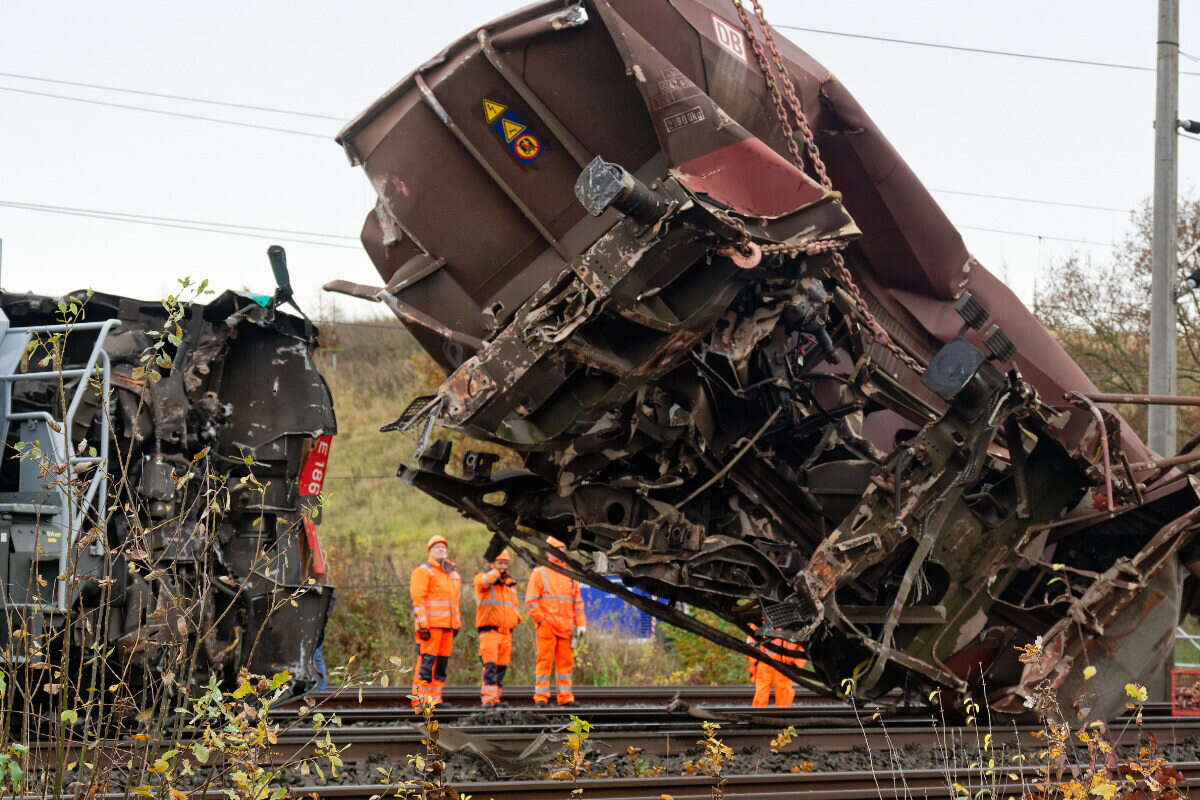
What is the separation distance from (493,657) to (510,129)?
5604 millimetres

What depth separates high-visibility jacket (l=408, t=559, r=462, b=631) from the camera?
10148 millimetres

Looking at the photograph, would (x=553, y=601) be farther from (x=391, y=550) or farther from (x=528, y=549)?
(x=391, y=550)

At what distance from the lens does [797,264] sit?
228 inches

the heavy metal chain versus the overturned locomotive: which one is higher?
the heavy metal chain

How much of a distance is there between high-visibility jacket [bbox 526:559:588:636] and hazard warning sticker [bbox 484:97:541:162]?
17.4 ft

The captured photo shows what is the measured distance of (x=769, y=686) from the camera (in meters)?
9.98

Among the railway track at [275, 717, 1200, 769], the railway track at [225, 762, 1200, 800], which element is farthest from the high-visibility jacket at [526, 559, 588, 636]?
the railway track at [225, 762, 1200, 800]

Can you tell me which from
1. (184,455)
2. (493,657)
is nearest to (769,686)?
(493,657)

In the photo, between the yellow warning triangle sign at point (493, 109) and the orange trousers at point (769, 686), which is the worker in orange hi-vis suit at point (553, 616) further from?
the yellow warning triangle sign at point (493, 109)

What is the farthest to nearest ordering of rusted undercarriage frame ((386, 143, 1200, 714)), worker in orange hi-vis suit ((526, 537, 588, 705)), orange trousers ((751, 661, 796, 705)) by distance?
worker in orange hi-vis suit ((526, 537, 588, 705)) < orange trousers ((751, 661, 796, 705)) < rusted undercarriage frame ((386, 143, 1200, 714))

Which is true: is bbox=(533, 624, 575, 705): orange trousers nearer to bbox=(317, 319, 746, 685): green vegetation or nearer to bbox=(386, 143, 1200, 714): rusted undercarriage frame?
bbox=(317, 319, 746, 685): green vegetation

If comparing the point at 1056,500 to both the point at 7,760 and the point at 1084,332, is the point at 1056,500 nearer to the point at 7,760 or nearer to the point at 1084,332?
the point at 7,760

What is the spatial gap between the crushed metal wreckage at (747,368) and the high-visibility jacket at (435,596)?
3.46 metres

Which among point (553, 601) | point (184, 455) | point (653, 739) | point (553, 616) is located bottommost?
point (653, 739)
